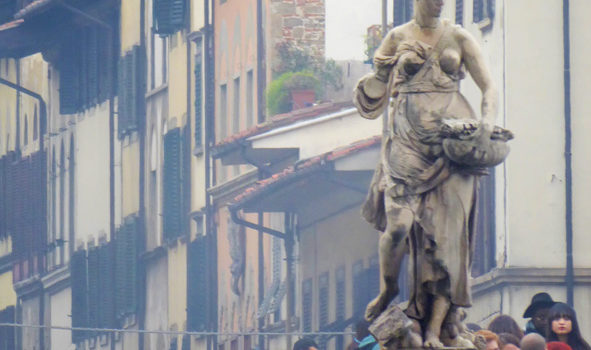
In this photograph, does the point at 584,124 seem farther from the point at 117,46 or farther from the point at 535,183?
the point at 117,46

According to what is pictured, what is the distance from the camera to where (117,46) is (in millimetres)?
52938

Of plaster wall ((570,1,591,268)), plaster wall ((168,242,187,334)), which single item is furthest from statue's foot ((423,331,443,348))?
plaster wall ((168,242,187,334))

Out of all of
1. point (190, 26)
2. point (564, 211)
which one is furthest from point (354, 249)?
point (190, 26)

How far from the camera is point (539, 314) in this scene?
1566 cm

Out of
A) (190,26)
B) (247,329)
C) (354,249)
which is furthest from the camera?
(190,26)

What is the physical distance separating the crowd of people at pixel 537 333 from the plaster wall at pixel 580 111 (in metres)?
10.8

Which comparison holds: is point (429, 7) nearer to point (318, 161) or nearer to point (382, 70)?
point (382, 70)

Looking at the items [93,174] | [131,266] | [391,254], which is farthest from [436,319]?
[93,174]

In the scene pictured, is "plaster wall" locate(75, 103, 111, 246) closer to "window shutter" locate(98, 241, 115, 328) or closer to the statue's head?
"window shutter" locate(98, 241, 115, 328)

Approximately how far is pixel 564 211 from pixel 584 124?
2.82 feet

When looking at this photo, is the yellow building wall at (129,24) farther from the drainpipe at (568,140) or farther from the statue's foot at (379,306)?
the statue's foot at (379,306)

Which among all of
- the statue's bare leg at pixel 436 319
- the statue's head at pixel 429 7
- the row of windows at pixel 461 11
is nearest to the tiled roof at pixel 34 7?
the row of windows at pixel 461 11

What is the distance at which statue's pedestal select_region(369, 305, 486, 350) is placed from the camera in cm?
1284

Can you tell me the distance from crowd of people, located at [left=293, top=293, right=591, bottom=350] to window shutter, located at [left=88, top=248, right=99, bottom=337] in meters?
35.3
